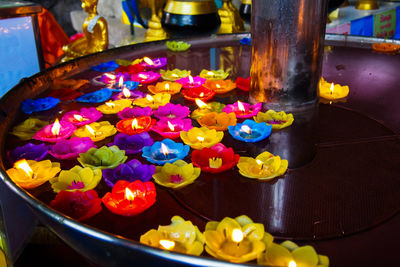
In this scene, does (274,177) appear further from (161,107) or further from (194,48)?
(194,48)

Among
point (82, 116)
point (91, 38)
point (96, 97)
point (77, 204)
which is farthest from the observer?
point (91, 38)

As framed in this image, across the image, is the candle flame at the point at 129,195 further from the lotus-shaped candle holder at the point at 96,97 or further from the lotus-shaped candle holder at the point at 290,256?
the lotus-shaped candle holder at the point at 96,97

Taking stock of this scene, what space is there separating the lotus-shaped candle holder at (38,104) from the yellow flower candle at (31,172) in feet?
0.88

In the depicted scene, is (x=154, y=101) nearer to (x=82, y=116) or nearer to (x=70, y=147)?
(x=82, y=116)

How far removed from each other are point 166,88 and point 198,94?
105mm

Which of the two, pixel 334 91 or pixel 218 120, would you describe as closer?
pixel 218 120

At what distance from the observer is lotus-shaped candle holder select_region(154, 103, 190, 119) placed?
3.23 ft

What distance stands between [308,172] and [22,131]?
0.62 m

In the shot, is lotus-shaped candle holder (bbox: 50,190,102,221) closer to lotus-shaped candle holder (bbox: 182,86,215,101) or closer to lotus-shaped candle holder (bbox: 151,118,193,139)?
lotus-shaped candle holder (bbox: 151,118,193,139)

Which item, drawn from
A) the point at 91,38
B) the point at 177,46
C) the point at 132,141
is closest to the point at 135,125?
the point at 132,141

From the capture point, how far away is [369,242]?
0.57 meters

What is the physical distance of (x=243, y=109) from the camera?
0.99 metres

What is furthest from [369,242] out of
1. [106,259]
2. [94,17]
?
[94,17]

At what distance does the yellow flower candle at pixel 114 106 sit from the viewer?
1007mm
